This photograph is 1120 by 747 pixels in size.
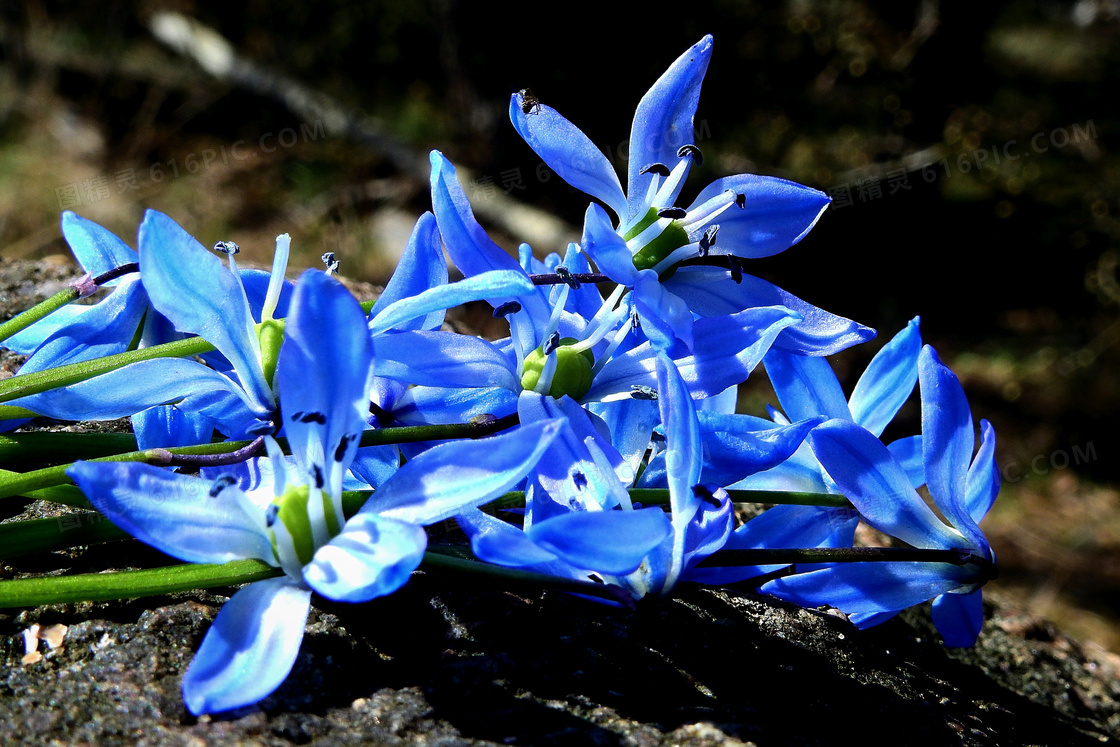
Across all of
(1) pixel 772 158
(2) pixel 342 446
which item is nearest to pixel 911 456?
(2) pixel 342 446

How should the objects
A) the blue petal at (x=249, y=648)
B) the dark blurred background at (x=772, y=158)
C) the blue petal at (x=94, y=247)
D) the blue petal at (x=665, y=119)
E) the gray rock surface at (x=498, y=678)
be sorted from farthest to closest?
the dark blurred background at (x=772, y=158), the blue petal at (x=94, y=247), the blue petal at (x=665, y=119), the gray rock surface at (x=498, y=678), the blue petal at (x=249, y=648)

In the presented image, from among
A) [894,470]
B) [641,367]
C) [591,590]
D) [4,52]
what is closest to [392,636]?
[591,590]

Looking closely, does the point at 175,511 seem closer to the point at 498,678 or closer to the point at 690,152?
the point at 498,678

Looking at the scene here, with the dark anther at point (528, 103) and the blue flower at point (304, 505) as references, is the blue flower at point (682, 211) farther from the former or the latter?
the blue flower at point (304, 505)

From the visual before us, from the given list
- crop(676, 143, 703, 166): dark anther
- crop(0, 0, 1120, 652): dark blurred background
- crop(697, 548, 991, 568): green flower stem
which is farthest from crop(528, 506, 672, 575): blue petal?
crop(0, 0, 1120, 652): dark blurred background

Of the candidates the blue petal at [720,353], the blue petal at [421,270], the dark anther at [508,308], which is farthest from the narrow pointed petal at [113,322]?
the blue petal at [720,353]
